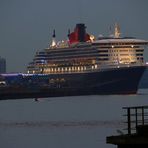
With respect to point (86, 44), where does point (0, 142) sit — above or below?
below

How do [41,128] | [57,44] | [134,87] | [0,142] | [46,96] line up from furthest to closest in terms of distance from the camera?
[57,44] → [134,87] → [46,96] → [41,128] → [0,142]

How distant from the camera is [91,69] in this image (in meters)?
142

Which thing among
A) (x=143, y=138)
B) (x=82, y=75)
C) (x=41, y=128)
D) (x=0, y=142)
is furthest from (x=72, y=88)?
(x=143, y=138)

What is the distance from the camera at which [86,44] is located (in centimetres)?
15050

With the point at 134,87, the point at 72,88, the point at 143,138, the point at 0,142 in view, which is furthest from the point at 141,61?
the point at 143,138

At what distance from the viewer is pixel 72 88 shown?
140 m

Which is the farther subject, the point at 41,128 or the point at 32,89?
the point at 32,89

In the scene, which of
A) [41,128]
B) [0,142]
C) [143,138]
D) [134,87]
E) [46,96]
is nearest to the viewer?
[143,138]

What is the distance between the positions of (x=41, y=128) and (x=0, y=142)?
12.0 metres

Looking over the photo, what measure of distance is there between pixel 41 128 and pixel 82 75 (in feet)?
289

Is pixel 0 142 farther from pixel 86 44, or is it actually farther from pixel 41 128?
pixel 86 44

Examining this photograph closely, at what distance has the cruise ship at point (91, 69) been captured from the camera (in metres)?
140

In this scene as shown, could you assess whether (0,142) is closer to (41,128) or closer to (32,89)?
(41,128)

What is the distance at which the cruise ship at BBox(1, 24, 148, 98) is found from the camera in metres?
140
